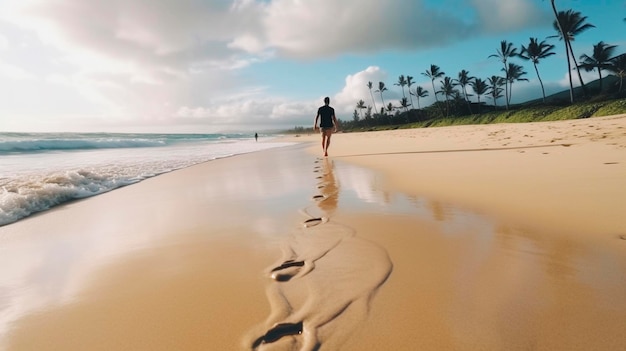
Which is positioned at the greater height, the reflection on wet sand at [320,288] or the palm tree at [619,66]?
the palm tree at [619,66]

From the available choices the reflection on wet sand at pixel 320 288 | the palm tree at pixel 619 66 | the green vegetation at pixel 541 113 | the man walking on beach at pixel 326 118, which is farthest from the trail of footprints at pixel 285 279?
the palm tree at pixel 619 66

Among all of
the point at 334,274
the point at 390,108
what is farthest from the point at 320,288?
the point at 390,108

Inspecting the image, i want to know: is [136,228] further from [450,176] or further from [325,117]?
[325,117]

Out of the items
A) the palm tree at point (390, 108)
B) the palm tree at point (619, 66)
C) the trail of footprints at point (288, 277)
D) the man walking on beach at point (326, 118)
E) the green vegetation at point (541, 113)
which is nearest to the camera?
the trail of footprints at point (288, 277)

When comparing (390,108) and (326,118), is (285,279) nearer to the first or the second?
(326,118)

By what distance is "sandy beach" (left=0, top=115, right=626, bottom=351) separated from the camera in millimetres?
1325

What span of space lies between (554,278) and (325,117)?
9102 mm

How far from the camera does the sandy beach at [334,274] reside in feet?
4.35

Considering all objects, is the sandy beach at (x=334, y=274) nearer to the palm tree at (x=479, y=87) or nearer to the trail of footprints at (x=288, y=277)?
the trail of footprints at (x=288, y=277)

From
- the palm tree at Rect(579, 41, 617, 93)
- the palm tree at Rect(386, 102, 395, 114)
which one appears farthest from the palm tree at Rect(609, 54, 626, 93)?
the palm tree at Rect(386, 102, 395, 114)

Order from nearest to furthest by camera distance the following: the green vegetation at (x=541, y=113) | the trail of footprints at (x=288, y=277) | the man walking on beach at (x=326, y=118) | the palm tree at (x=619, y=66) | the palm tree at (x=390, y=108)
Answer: the trail of footprints at (x=288, y=277) → the man walking on beach at (x=326, y=118) → the green vegetation at (x=541, y=113) → the palm tree at (x=619, y=66) → the palm tree at (x=390, y=108)

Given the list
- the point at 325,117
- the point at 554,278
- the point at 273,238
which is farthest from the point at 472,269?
the point at 325,117

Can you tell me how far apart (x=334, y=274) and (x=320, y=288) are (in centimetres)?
18

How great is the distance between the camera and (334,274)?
1869 mm
